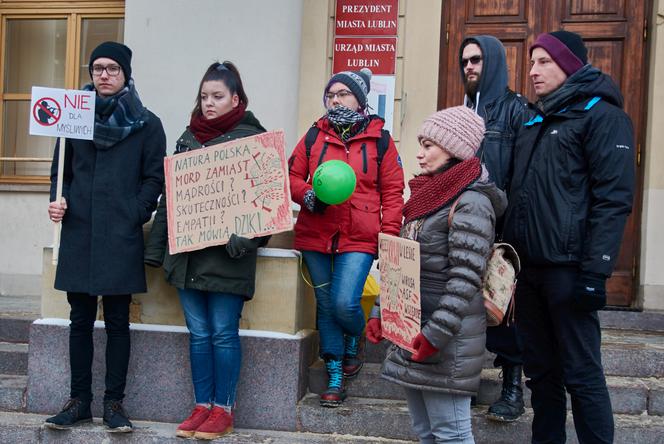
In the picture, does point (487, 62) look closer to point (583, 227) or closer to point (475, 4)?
point (583, 227)

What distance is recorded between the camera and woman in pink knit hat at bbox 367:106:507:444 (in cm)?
309

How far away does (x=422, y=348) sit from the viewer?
3.08 m

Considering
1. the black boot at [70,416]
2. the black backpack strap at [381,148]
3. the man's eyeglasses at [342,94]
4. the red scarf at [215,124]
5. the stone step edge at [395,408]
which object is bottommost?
the black boot at [70,416]

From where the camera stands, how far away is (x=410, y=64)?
21.3 feet

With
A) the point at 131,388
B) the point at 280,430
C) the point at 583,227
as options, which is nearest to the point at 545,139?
the point at 583,227

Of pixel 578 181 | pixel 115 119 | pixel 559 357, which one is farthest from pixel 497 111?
pixel 115 119

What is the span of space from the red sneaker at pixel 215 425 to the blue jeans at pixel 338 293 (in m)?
0.65

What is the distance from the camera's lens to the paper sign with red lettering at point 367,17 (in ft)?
21.4

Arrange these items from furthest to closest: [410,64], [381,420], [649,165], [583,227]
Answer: [410,64] < [649,165] < [381,420] < [583,227]

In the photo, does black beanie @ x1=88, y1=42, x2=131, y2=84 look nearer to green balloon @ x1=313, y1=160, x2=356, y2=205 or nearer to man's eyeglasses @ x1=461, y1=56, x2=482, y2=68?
green balloon @ x1=313, y1=160, x2=356, y2=205

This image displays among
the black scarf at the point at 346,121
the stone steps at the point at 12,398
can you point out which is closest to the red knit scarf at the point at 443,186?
the black scarf at the point at 346,121

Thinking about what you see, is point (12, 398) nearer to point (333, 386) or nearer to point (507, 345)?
point (333, 386)

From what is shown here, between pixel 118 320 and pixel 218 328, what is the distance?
1.86 feet

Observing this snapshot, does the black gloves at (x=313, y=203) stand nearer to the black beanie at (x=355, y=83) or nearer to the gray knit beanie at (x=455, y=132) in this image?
the black beanie at (x=355, y=83)
